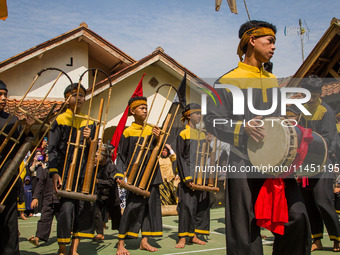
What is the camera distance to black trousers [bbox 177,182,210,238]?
738 centimetres

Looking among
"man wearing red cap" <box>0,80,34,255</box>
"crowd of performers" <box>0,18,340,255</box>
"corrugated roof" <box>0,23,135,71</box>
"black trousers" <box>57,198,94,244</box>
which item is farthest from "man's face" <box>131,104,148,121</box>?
"corrugated roof" <box>0,23,135,71</box>

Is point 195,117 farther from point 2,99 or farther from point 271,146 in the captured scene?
point 271,146

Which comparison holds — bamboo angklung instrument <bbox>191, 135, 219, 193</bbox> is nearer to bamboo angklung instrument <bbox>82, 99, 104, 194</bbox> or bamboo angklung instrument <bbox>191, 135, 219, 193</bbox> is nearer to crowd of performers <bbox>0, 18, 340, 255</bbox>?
crowd of performers <bbox>0, 18, 340, 255</bbox>

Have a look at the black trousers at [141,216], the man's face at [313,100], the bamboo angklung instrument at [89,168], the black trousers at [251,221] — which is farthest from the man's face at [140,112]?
the black trousers at [251,221]

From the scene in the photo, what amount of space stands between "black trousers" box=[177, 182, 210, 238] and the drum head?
4.02 metres

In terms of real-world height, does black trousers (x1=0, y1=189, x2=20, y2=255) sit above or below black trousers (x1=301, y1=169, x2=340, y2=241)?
below

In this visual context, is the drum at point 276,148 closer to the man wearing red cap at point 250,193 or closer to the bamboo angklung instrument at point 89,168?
the man wearing red cap at point 250,193

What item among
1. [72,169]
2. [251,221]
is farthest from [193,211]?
[251,221]

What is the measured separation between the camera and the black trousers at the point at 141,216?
263 inches

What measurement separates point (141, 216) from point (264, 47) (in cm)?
369

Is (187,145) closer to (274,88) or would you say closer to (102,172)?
(102,172)

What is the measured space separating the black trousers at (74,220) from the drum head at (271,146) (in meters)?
3.00

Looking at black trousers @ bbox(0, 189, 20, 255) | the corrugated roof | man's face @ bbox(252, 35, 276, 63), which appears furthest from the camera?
the corrugated roof

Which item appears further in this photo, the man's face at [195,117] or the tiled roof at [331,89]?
the tiled roof at [331,89]
